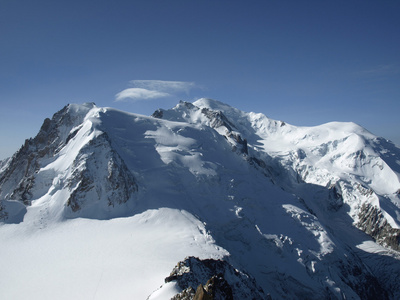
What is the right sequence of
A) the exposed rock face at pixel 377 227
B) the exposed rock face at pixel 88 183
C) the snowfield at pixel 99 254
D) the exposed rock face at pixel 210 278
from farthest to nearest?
1. the exposed rock face at pixel 377 227
2. the exposed rock face at pixel 88 183
3. the snowfield at pixel 99 254
4. the exposed rock face at pixel 210 278

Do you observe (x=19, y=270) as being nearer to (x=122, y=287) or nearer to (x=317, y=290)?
(x=122, y=287)

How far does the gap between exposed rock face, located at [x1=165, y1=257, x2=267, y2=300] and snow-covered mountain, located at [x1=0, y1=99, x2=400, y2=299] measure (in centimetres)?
15

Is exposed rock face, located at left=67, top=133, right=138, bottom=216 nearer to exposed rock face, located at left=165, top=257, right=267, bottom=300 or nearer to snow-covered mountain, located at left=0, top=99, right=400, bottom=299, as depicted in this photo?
snow-covered mountain, located at left=0, top=99, right=400, bottom=299

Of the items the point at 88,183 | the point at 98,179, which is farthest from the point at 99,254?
the point at 98,179

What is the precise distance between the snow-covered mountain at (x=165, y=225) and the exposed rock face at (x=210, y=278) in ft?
0.49

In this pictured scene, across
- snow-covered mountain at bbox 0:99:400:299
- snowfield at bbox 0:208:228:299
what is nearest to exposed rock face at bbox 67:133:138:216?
snow-covered mountain at bbox 0:99:400:299

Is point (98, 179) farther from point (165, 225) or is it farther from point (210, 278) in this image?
point (210, 278)

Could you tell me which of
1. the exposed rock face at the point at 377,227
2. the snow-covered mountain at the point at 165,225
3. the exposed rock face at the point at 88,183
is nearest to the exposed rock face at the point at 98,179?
the exposed rock face at the point at 88,183

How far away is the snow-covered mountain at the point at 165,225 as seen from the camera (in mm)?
41094

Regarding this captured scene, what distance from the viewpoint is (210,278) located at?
22.4 meters

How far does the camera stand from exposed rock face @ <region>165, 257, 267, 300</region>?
786 inches

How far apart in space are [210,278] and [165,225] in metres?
37.3

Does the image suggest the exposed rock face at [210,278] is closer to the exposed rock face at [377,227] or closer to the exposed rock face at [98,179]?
the exposed rock face at [98,179]

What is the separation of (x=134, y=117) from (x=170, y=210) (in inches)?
1739
